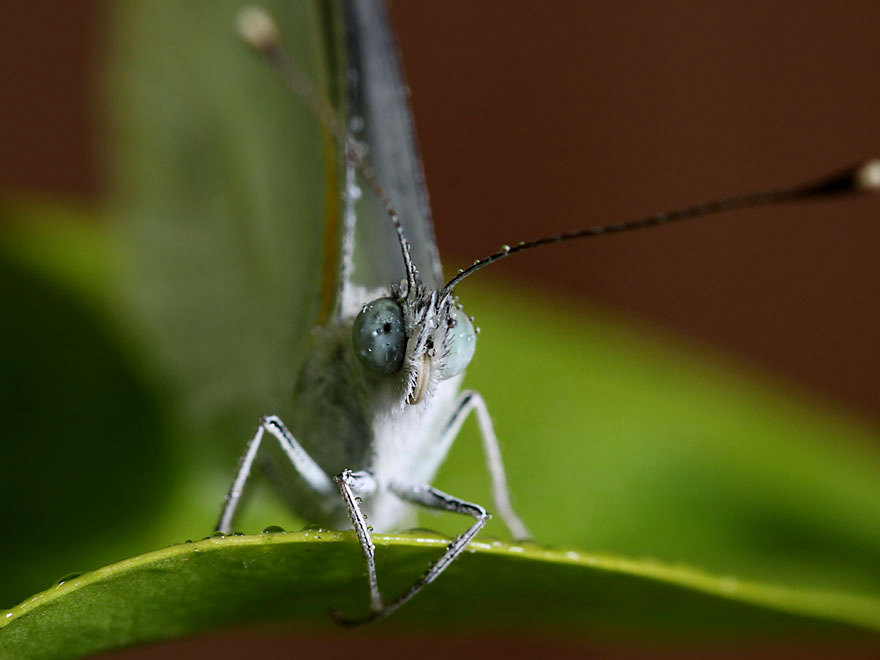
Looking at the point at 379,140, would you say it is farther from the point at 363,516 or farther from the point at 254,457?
the point at 363,516

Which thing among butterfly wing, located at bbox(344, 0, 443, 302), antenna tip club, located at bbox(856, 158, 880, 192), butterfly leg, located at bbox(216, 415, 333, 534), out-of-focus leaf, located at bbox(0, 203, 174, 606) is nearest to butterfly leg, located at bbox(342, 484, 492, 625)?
butterfly leg, located at bbox(216, 415, 333, 534)

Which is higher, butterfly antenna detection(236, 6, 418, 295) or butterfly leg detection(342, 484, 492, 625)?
butterfly antenna detection(236, 6, 418, 295)

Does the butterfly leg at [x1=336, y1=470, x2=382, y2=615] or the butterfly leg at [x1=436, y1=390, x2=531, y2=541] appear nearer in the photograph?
the butterfly leg at [x1=336, y1=470, x2=382, y2=615]

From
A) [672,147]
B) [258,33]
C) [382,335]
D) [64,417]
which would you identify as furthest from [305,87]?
[672,147]

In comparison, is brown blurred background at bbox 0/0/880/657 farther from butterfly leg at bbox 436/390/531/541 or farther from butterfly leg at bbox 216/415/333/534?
butterfly leg at bbox 216/415/333/534

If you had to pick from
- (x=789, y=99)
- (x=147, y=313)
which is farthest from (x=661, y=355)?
(x=789, y=99)

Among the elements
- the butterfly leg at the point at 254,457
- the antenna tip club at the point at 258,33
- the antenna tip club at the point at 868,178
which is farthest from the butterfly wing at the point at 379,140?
the antenna tip club at the point at 868,178

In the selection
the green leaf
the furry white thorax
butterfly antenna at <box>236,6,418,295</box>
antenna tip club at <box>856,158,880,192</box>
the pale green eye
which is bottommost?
the green leaf
